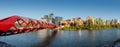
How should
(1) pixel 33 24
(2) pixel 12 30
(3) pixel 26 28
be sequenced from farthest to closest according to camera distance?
(1) pixel 33 24, (3) pixel 26 28, (2) pixel 12 30

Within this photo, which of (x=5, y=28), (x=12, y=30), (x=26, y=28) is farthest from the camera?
(x=26, y=28)

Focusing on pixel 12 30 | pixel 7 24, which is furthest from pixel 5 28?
pixel 12 30

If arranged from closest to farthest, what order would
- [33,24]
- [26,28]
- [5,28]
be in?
[5,28]
[26,28]
[33,24]

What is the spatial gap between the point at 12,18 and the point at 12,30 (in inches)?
93.9

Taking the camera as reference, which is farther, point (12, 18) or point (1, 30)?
point (12, 18)

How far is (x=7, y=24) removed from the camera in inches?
1321

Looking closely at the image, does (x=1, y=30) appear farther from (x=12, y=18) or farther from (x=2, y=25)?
(x=12, y=18)

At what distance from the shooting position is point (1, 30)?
33.4 meters

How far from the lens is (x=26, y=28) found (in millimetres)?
42219

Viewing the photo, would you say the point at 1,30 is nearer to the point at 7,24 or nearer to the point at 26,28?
the point at 7,24

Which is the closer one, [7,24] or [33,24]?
[7,24]

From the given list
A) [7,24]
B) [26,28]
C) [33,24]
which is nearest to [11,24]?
[7,24]

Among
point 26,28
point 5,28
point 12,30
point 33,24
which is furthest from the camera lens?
point 33,24

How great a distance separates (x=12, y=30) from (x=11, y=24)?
2.84 meters
